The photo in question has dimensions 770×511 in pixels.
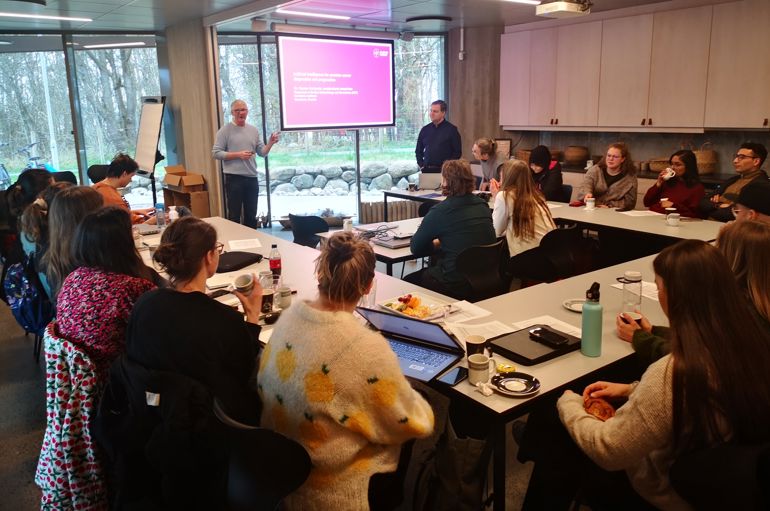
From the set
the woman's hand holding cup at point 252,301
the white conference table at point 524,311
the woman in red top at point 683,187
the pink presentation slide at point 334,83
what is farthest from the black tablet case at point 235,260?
the pink presentation slide at point 334,83

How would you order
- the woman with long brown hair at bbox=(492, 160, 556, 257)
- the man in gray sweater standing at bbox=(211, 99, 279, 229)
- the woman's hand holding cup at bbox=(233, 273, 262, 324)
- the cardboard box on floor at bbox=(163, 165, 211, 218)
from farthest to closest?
1. the cardboard box on floor at bbox=(163, 165, 211, 218)
2. the man in gray sweater standing at bbox=(211, 99, 279, 229)
3. the woman with long brown hair at bbox=(492, 160, 556, 257)
4. the woman's hand holding cup at bbox=(233, 273, 262, 324)

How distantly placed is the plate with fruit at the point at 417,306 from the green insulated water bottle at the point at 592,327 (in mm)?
614

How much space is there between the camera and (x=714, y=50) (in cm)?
597

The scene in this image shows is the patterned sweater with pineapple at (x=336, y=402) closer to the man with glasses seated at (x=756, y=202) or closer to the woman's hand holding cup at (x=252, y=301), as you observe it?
the woman's hand holding cup at (x=252, y=301)

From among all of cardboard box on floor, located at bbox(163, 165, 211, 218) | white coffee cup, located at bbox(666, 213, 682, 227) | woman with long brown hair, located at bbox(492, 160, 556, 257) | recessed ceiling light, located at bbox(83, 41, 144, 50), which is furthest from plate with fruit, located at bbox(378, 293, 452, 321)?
recessed ceiling light, located at bbox(83, 41, 144, 50)

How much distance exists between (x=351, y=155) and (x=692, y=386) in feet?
24.1

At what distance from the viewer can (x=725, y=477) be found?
1.25m

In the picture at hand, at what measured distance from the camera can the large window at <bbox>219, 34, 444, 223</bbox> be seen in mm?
8141

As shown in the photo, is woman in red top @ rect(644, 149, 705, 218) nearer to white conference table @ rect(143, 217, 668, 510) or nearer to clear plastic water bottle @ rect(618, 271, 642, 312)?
white conference table @ rect(143, 217, 668, 510)

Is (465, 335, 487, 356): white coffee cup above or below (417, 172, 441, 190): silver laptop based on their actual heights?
below

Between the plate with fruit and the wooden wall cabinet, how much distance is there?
487 centimetres

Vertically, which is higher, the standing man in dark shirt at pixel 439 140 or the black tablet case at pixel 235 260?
the standing man in dark shirt at pixel 439 140

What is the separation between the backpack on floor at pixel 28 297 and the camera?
330cm

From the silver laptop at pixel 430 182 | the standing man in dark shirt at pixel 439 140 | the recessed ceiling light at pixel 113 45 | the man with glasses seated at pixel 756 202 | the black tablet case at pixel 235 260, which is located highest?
the recessed ceiling light at pixel 113 45
